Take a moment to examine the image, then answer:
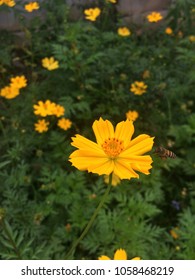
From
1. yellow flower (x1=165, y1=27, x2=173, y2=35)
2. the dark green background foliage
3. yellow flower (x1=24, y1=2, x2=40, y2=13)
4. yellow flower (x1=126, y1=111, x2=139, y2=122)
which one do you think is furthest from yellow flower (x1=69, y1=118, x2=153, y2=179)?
yellow flower (x1=165, y1=27, x2=173, y2=35)

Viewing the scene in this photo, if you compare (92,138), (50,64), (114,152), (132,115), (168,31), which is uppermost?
(168,31)

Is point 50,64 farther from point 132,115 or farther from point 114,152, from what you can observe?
point 114,152

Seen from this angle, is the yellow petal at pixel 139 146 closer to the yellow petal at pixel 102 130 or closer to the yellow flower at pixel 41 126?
the yellow petal at pixel 102 130

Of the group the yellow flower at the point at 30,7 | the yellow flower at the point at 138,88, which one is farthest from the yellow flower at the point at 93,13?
the yellow flower at the point at 138,88

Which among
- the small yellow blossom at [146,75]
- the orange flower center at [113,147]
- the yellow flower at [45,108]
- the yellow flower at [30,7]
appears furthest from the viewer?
the yellow flower at [30,7]

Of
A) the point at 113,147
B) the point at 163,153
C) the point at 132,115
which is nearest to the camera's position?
the point at 163,153

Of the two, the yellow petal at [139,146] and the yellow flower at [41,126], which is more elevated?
the yellow petal at [139,146]

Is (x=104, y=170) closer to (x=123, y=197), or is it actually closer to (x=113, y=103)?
(x=123, y=197)

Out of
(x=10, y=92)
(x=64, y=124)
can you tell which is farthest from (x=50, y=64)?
(x=64, y=124)
